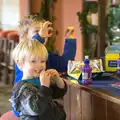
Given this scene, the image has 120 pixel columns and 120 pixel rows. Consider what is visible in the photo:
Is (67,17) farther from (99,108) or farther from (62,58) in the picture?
(99,108)

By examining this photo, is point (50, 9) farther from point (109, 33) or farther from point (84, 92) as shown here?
point (84, 92)

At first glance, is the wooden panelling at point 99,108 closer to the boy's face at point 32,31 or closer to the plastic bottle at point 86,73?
the plastic bottle at point 86,73

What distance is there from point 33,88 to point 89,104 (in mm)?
495

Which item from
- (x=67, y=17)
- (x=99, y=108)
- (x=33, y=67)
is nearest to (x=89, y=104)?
(x=99, y=108)

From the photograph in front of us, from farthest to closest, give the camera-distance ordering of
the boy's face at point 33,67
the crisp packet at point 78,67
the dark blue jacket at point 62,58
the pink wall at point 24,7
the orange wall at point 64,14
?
the pink wall at point 24,7 < the orange wall at point 64,14 < the dark blue jacket at point 62,58 < the crisp packet at point 78,67 < the boy's face at point 33,67

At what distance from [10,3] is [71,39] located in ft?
17.9

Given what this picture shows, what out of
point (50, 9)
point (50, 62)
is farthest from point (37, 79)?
point (50, 9)

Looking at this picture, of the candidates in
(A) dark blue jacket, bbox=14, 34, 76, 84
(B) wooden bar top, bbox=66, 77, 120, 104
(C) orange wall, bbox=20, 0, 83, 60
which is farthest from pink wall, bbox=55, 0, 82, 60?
(B) wooden bar top, bbox=66, 77, 120, 104

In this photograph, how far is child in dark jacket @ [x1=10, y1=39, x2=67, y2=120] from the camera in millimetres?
1699

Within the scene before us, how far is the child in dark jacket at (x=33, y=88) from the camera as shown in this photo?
1.70 m

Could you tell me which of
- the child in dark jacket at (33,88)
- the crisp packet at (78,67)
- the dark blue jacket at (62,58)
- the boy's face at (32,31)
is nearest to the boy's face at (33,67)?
the child in dark jacket at (33,88)

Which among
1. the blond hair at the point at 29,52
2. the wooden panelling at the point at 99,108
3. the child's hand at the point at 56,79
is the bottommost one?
the wooden panelling at the point at 99,108

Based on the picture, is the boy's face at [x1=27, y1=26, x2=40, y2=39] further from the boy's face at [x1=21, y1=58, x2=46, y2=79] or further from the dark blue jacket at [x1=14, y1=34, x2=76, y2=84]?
the boy's face at [x1=21, y1=58, x2=46, y2=79]

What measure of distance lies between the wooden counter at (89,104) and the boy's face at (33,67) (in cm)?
30
